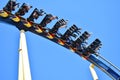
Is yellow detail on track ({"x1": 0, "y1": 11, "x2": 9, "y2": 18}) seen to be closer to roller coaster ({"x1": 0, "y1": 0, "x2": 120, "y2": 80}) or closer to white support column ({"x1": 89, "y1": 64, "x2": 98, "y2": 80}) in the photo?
roller coaster ({"x1": 0, "y1": 0, "x2": 120, "y2": 80})

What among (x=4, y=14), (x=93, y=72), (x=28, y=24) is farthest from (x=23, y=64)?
(x=93, y=72)

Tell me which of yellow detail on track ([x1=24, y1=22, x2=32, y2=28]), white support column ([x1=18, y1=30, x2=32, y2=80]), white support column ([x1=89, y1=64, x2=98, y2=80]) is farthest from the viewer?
yellow detail on track ([x1=24, y1=22, x2=32, y2=28])

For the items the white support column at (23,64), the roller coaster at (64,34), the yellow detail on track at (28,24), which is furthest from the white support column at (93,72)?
the white support column at (23,64)

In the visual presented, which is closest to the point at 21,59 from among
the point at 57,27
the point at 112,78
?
the point at 57,27

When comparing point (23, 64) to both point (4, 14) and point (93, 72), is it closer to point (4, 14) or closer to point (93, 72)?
point (4, 14)

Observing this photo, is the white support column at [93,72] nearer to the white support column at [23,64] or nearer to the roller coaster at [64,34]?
the roller coaster at [64,34]

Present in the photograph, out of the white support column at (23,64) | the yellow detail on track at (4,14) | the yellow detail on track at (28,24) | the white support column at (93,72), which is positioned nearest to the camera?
the white support column at (23,64)

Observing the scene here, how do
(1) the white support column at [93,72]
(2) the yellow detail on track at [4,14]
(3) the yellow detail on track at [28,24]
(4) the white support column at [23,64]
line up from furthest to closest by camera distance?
(3) the yellow detail on track at [28,24]
(1) the white support column at [93,72]
(2) the yellow detail on track at [4,14]
(4) the white support column at [23,64]

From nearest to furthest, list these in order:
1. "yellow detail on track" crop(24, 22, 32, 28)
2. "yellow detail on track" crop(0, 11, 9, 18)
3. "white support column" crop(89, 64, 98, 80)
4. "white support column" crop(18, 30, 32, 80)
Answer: "white support column" crop(18, 30, 32, 80), "yellow detail on track" crop(0, 11, 9, 18), "white support column" crop(89, 64, 98, 80), "yellow detail on track" crop(24, 22, 32, 28)

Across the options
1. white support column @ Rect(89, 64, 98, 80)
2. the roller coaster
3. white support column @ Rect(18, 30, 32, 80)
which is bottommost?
white support column @ Rect(18, 30, 32, 80)

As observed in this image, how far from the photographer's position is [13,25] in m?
8.31

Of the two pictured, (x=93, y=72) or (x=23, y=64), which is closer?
(x=23, y=64)

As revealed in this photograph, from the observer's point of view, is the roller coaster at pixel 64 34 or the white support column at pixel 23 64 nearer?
the white support column at pixel 23 64

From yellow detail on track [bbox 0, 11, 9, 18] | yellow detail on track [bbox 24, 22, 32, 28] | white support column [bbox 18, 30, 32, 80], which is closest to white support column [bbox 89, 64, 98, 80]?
yellow detail on track [bbox 24, 22, 32, 28]
